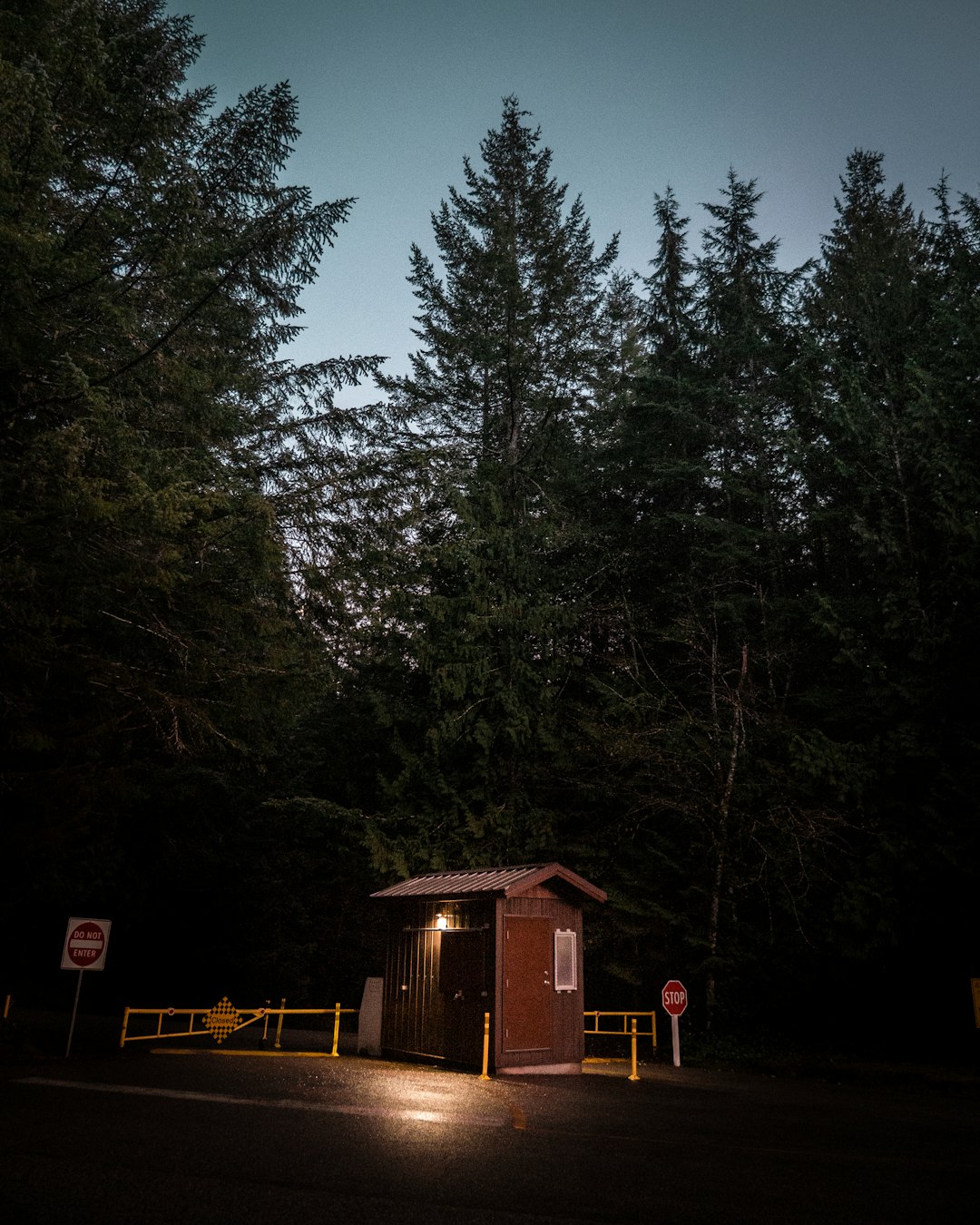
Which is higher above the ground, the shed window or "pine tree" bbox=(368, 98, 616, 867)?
"pine tree" bbox=(368, 98, 616, 867)

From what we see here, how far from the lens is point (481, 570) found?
2316 cm

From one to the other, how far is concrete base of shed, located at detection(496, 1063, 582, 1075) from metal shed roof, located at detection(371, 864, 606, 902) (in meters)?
2.43

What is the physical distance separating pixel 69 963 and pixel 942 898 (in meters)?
14.8

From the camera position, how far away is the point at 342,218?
14.3 meters

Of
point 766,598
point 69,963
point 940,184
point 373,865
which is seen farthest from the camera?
point 940,184

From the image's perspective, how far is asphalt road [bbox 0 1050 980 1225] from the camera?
5621 millimetres

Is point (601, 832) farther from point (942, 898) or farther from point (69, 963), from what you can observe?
point (69, 963)

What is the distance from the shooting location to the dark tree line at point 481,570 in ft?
41.9

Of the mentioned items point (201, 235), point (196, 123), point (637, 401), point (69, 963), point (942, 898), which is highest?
point (637, 401)

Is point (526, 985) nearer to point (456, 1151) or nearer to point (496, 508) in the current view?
point (456, 1151)

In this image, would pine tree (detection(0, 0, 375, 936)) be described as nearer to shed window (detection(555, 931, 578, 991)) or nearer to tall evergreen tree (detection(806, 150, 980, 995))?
shed window (detection(555, 931, 578, 991))

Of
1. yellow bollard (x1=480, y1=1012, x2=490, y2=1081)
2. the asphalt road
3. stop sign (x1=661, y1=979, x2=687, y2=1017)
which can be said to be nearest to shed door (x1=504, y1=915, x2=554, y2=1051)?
yellow bollard (x1=480, y1=1012, x2=490, y2=1081)

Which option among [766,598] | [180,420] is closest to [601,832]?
[766,598]

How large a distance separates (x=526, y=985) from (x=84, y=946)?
659cm
